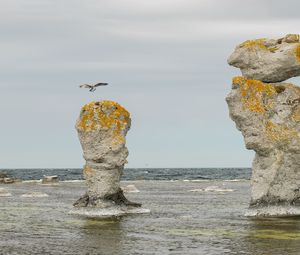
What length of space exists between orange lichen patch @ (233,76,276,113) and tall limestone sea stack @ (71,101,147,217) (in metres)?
11.3

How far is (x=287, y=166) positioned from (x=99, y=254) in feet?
80.0

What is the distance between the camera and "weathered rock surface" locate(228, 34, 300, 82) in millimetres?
56281

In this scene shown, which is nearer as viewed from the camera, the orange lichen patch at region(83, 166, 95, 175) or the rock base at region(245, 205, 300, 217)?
the rock base at region(245, 205, 300, 217)

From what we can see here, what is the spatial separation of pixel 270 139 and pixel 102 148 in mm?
14561

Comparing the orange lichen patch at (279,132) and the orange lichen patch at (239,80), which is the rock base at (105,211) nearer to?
the orange lichen patch at (279,132)

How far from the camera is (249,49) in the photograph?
2260 inches

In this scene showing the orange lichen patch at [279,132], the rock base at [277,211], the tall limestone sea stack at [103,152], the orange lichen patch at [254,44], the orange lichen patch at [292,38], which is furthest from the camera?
the tall limestone sea stack at [103,152]

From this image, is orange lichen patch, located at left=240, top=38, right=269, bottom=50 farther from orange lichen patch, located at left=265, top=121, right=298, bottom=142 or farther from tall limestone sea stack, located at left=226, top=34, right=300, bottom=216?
orange lichen patch, located at left=265, top=121, right=298, bottom=142

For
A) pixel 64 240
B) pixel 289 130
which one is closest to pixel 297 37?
pixel 289 130

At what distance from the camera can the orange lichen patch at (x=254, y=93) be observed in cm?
5503

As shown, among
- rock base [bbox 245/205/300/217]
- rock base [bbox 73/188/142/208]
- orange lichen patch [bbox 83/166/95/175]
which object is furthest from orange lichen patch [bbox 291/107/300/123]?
orange lichen patch [bbox 83/166/95/175]

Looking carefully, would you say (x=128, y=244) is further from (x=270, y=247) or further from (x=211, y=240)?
(x=270, y=247)

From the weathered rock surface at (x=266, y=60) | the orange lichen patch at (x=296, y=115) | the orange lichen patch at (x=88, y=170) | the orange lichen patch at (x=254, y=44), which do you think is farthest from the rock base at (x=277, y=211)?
the orange lichen patch at (x=88, y=170)

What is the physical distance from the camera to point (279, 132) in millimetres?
54719
